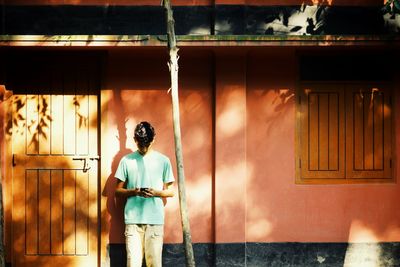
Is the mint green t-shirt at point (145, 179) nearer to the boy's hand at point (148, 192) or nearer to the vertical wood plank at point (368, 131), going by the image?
the boy's hand at point (148, 192)

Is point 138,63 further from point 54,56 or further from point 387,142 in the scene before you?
point 387,142

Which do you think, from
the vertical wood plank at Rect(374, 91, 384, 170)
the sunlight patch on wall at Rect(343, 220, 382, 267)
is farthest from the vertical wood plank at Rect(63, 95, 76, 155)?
the vertical wood plank at Rect(374, 91, 384, 170)

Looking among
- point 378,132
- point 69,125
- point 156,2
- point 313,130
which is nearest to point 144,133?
point 69,125

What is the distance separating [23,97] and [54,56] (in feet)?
2.22

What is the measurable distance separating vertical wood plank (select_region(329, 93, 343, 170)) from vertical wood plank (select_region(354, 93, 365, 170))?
227mm

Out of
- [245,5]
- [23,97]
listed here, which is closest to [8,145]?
[23,97]

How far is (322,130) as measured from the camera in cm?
829

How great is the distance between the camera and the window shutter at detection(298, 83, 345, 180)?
8.27 metres

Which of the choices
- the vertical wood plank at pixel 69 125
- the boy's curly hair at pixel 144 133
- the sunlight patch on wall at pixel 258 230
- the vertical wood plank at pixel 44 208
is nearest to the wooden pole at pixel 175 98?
the boy's curly hair at pixel 144 133

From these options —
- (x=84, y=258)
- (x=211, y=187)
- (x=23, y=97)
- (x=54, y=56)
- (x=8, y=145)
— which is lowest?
(x=84, y=258)

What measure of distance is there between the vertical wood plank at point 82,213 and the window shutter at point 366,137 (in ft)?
11.4

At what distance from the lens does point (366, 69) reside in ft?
27.3

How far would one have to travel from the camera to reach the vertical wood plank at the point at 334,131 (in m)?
8.27

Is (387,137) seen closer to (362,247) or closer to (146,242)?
(362,247)
